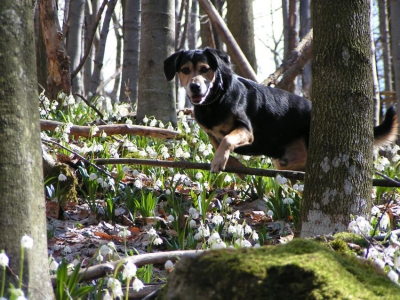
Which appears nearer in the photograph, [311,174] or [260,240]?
[311,174]

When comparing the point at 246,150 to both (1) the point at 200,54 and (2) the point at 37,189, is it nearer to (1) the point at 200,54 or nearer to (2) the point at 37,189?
(1) the point at 200,54

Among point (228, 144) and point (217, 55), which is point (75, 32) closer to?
point (217, 55)

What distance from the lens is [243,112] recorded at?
6223 millimetres

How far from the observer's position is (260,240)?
446cm

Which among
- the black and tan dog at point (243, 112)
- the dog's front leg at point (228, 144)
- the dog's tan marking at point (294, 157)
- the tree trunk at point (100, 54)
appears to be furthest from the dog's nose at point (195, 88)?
the tree trunk at point (100, 54)

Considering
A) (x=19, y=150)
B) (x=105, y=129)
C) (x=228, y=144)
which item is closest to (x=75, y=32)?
(x=105, y=129)

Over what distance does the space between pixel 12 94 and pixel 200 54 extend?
3.70 m

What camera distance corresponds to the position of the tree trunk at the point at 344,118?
3898mm

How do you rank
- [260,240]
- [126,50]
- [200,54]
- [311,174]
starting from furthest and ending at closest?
[126,50] → [200,54] → [260,240] → [311,174]

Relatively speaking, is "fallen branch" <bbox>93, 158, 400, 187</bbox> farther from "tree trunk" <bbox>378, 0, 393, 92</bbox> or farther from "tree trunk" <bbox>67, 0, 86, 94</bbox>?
"tree trunk" <bbox>378, 0, 393, 92</bbox>

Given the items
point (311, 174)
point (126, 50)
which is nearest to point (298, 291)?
point (311, 174)

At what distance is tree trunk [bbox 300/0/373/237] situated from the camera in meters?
3.90

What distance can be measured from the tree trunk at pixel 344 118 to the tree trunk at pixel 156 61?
4.57m

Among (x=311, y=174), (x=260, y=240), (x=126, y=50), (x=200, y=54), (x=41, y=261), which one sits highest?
Answer: (x=126, y=50)
